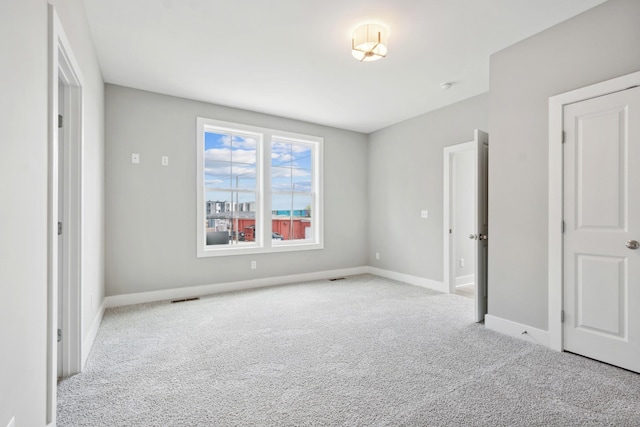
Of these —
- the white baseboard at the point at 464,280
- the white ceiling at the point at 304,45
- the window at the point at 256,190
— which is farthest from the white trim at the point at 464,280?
the white ceiling at the point at 304,45

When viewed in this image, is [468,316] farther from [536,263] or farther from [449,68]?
[449,68]

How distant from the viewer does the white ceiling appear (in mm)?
2422

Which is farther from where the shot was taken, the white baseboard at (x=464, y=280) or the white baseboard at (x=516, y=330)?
the white baseboard at (x=464, y=280)

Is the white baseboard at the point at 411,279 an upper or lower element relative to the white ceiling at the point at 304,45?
lower

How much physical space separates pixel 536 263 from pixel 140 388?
3228 millimetres

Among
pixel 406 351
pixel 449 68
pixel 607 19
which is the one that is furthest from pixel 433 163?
pixel 406 351

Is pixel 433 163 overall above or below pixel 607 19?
below

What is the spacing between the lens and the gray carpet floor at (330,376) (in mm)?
1761

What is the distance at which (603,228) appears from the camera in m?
2.39

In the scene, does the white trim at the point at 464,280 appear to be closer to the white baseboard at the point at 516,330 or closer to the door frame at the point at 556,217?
the white baseboard at the point at 516,330

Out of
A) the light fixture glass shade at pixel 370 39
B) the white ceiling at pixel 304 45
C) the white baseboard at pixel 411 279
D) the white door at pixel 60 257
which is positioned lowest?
the white baseboard at pixel 411 279

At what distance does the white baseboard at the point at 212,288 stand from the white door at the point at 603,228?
11.4 ft

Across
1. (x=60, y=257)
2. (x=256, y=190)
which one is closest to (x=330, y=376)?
(x=60, y=257)

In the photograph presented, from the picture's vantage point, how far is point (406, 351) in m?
2.60
